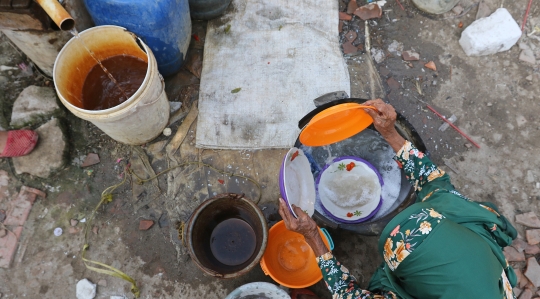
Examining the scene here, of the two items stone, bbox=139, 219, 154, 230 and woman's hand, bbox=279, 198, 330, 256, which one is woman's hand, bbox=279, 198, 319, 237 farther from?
stone, bbox=139, 219, 154, 230

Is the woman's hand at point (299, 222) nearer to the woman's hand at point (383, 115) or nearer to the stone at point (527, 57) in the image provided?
the woman's hand at point (383, 115)

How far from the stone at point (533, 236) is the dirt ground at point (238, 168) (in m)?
0.07

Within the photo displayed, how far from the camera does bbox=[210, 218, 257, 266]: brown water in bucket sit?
7.19 feet

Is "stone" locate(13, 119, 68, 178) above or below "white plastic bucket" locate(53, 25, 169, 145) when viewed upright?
below

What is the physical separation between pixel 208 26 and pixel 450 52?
2001mm

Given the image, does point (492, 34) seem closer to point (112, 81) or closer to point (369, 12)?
point (369, 12)

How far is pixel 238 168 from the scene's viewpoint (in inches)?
96.4

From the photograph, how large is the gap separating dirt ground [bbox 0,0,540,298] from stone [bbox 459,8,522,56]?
9 centimetres

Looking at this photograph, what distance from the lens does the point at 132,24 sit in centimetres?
199

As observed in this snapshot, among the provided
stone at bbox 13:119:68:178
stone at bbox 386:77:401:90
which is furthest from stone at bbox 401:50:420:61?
stone at bbox 13:119:68:178

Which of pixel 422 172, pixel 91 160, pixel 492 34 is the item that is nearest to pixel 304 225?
pixel 422 172

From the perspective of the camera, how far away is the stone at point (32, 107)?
2.37 m

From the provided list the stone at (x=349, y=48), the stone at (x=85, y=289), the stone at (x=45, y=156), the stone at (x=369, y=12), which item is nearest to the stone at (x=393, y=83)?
the stone at (x=349, y=48)

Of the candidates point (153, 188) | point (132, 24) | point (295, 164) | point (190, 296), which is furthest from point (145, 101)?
point (190, 296)
